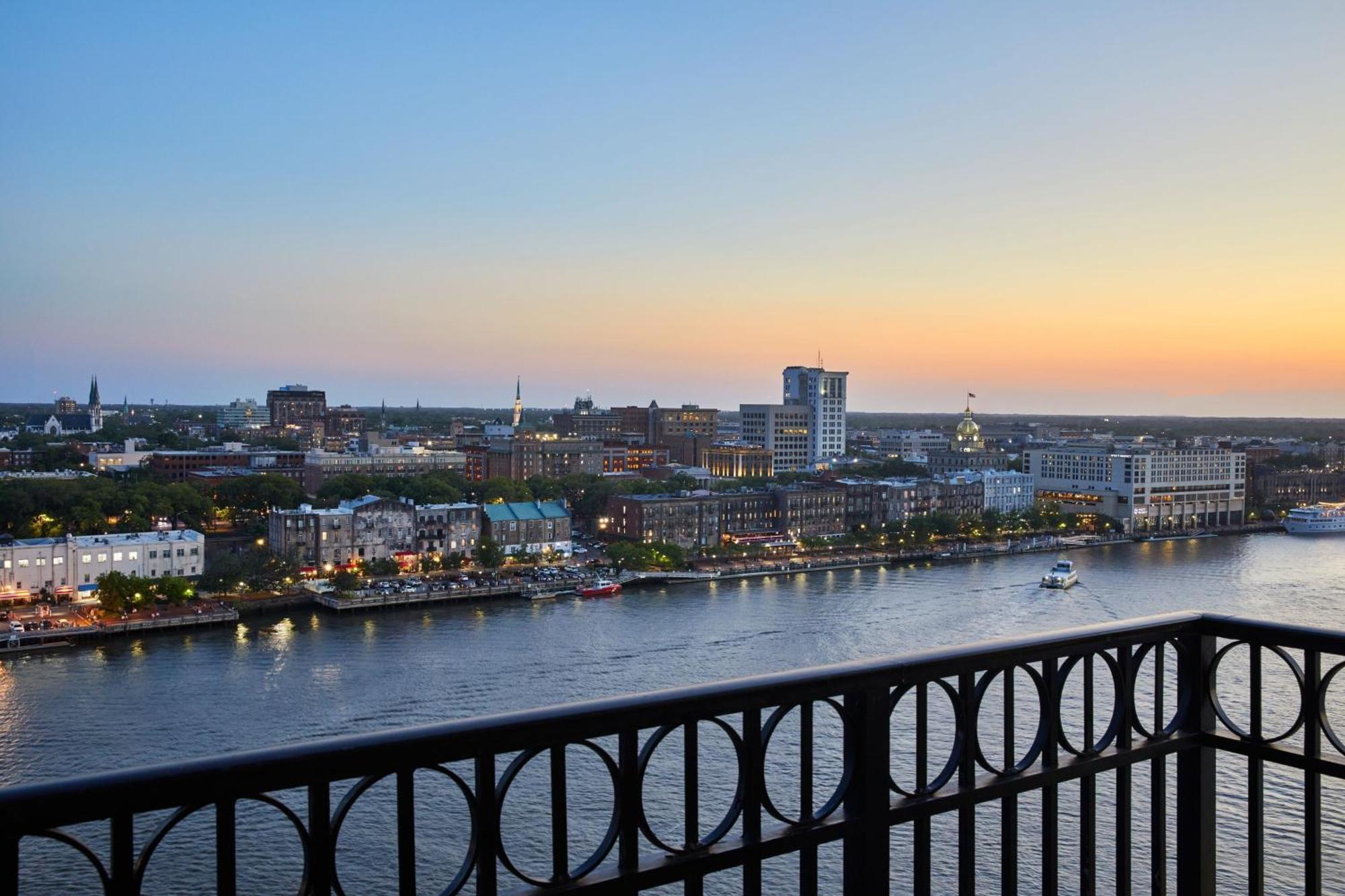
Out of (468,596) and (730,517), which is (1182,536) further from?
(468,596)

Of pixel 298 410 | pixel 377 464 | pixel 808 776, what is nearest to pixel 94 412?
A: pixel 298 410

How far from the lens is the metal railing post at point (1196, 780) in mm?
1041

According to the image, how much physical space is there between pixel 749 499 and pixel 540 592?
22.3 ft

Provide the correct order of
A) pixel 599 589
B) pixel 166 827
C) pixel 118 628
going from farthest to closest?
pixel 599 589, pixel 118 628, pixel 166 827

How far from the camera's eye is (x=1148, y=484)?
78.9ft

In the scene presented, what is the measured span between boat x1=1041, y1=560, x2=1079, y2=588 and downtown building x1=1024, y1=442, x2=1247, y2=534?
8.99 meters

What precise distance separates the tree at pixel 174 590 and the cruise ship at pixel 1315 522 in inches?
819

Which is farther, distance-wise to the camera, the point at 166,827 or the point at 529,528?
the point at 529,528

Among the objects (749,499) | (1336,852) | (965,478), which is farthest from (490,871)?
(965,478)

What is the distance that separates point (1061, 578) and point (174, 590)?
10789 mm

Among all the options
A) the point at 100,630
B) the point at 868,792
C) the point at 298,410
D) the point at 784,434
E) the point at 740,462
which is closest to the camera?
the point at 868,792

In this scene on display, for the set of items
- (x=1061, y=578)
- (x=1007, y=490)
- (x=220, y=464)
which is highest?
(x=220, y=464)

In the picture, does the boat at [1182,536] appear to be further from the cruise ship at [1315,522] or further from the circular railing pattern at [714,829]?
the circular railing pattern at [714,829]

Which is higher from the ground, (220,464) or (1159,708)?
(1159,708)
